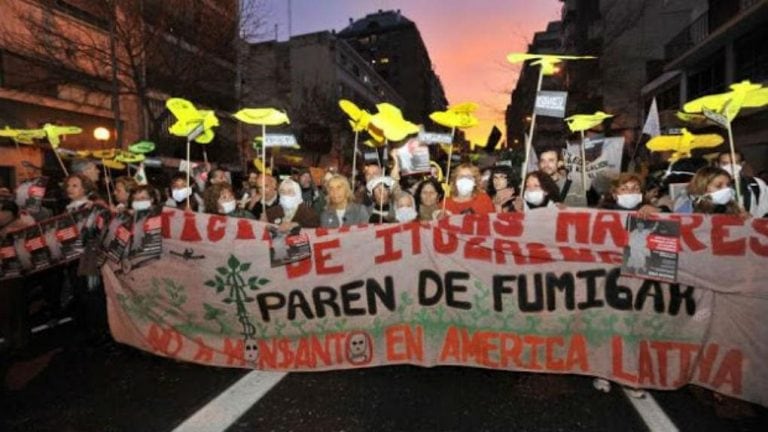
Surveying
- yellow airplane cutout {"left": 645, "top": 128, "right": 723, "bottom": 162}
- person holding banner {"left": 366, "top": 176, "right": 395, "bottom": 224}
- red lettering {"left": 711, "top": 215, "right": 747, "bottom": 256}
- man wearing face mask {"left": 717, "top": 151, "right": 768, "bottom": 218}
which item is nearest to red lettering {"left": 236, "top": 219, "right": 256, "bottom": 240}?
person holding banner {"left": 366, "top": 176, "right": 395, "bottom": 224}

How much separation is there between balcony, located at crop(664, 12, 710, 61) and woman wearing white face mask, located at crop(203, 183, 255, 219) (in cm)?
2549

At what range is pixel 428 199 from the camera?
5805 mm

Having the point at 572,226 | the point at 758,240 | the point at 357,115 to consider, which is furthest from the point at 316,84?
the point at 758,240

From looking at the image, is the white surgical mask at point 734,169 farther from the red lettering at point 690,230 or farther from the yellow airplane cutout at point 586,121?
the yellow airplane cutout at point 586,121

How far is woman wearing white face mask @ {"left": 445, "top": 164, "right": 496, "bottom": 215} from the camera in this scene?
557cm

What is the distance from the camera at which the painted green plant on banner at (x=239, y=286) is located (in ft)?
15.0

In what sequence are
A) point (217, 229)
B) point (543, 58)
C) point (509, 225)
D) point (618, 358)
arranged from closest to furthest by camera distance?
point (618, 358)
point (509, 225)
point (217, 229)
point (543, 58)

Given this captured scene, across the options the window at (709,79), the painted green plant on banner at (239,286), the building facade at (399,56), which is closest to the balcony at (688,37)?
the window at (709,79)

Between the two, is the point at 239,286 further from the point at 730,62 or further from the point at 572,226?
the point at 730,62

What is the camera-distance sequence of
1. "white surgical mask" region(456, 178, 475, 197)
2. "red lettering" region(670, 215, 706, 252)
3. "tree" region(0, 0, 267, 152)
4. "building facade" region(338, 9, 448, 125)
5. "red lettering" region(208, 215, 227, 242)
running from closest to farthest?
1. "red lettering" region(670, 215, 706, 252)
2. "red lettering" region(208, 215, 227, 242)
3. "white surgical mask" region(456, 178, 475, 197)
4. "tree" region(0, 0, 267, 152)
5. "building facade" region(338, 9, 448, 125)

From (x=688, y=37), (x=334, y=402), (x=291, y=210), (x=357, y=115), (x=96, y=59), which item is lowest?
(x=334, y=402)

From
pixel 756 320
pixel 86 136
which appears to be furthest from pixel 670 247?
pixel 86 136

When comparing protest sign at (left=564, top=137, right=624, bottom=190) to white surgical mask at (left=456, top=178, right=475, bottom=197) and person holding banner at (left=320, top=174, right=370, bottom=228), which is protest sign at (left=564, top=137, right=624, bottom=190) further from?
person holding banner at (left=320, top=174, right=370, bottom=228)

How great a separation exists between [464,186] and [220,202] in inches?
94.9
